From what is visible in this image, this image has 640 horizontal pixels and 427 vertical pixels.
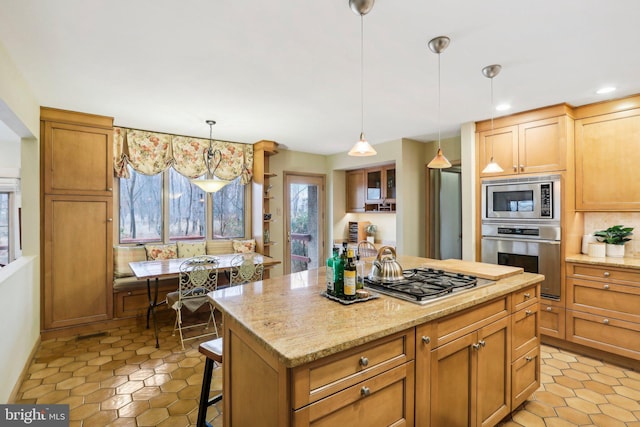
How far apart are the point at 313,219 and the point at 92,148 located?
356 cm

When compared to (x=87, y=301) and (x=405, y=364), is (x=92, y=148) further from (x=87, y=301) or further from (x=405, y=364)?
(x=405, y=364)

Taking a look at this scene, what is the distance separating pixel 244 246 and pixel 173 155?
1.67 metres

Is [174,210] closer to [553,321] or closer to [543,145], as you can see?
[543,145]

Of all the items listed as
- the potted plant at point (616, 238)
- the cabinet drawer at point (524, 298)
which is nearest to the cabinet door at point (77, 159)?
the cabinet drawer at point (524, 298)

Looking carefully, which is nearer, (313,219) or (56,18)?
(56,18)

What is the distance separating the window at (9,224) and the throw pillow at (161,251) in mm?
3329

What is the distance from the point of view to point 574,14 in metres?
1.75

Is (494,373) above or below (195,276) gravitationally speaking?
below

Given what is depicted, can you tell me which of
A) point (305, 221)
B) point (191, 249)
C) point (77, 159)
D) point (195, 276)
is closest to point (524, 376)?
point (195, 276)

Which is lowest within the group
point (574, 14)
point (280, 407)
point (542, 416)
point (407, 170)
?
point (542, 416)

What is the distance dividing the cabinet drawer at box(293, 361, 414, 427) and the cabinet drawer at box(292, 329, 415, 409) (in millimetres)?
26

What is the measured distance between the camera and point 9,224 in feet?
19.1

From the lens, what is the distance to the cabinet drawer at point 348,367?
1093 mm

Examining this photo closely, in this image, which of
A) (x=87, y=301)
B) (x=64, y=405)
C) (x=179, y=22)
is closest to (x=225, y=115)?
(x=179, y=22)
